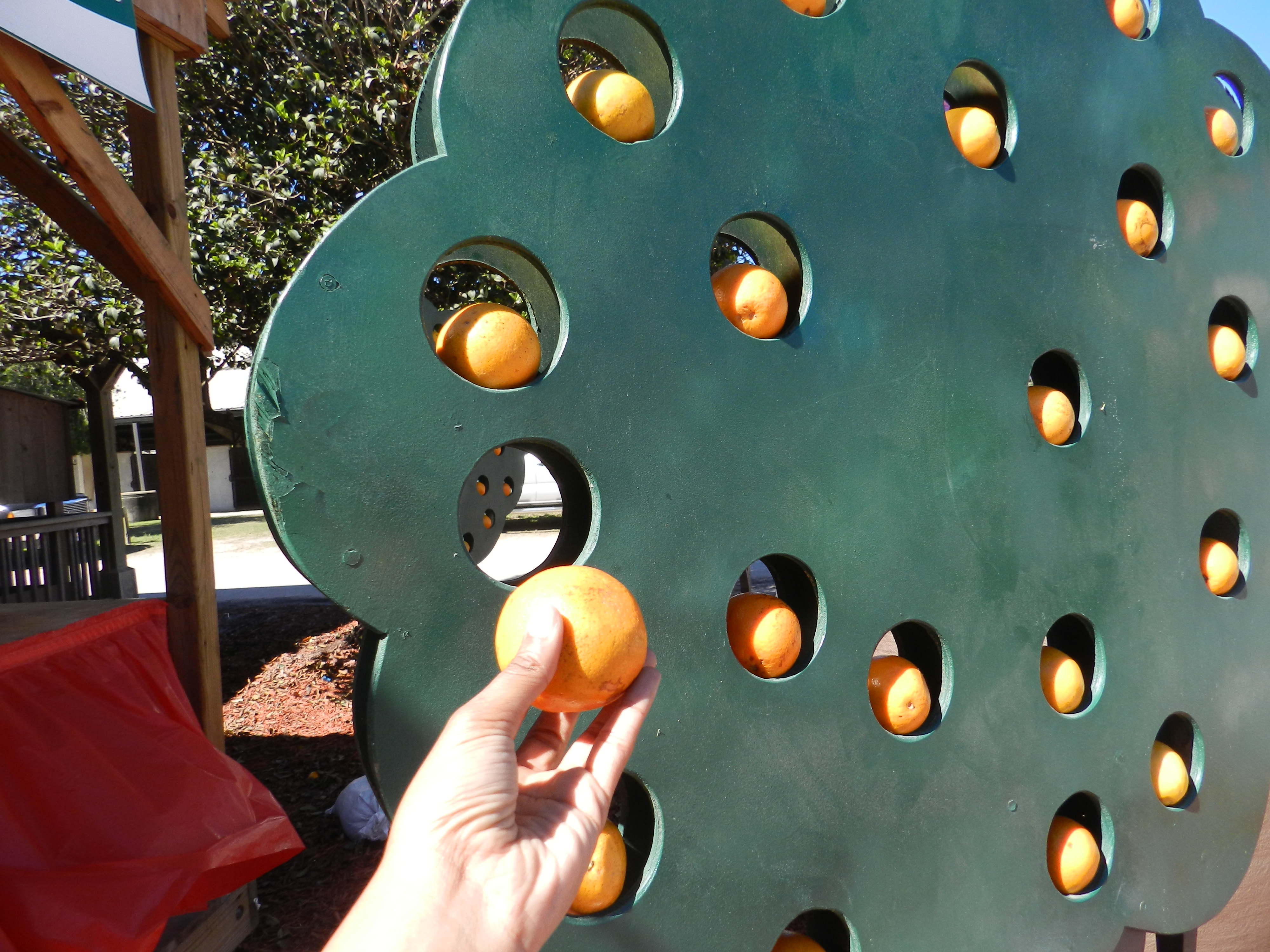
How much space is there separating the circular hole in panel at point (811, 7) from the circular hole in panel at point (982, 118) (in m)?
0.39

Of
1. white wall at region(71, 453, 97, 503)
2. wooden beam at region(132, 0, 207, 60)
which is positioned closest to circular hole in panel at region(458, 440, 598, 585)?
wooden beam at region(132, 0, 207, 60)

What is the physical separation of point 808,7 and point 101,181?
2192 mm

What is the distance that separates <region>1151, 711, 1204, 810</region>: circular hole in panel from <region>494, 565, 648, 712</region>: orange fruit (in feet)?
6.51

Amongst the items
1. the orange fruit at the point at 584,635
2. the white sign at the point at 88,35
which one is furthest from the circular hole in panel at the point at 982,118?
the white sign at the point at 88,35

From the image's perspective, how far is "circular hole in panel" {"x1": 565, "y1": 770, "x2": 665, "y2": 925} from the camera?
63.3 inches

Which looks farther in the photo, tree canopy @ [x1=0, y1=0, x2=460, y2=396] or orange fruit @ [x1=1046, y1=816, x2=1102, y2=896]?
tree canopy @ [x1=0, y1=0, x2=460, y2=396]

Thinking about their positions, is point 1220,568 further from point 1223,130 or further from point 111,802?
point 111,802

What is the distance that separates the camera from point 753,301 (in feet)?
5.90

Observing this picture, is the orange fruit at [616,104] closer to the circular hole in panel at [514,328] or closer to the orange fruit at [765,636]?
the circular hole in panel at [514,328]

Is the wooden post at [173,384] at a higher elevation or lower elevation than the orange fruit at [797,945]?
higher

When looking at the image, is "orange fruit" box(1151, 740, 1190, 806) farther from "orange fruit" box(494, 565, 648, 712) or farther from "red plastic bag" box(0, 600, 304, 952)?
"red plastic bag" box(0, 600, 304, 952)

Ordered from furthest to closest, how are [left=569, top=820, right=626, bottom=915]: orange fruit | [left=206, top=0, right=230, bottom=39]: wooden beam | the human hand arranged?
[left=206, top=0, right=230, bottom=39]: wooden beam < [left=569, top=820, right=626, bottom=915]: orange fruit < the human hand

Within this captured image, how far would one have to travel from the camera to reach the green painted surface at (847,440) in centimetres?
145

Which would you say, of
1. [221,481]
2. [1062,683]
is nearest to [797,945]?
[1062,683]
